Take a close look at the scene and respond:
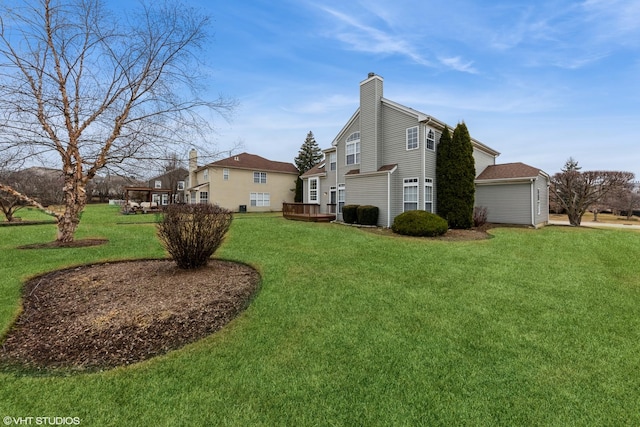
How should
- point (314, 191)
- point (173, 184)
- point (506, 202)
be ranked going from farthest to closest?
1. point (173, 184)
2. point (314, 191)
3. point (506, 202)

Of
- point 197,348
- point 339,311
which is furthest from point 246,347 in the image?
point 339,311

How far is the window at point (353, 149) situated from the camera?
18.2 meters

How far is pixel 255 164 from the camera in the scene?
31.5m

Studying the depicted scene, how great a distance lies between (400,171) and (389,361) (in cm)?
1392

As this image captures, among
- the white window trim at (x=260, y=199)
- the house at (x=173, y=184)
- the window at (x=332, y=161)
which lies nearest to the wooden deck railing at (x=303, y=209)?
the window at (x=332, y=161)

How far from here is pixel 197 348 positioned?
10.6 ft

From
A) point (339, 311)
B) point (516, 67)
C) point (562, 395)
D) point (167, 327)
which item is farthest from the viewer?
point (516, 67)

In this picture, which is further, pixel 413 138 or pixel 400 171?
pixel 400 171

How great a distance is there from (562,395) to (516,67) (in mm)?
15063

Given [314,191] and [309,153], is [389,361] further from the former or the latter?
[309,153]

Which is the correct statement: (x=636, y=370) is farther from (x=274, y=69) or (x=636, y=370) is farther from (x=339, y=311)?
(x=274, y=69)

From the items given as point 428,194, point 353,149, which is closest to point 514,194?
point 428,194

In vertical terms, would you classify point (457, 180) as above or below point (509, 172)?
below

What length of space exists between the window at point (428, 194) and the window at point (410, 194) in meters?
0.53
